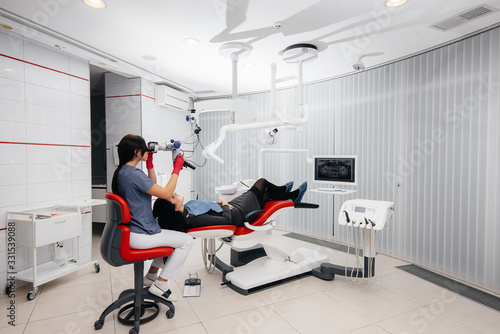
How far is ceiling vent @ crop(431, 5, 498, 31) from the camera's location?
2334mm

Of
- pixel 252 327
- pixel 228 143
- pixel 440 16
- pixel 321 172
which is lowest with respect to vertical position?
pixel 252 327

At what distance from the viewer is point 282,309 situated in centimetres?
235

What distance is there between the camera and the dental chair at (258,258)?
2580 millimetres

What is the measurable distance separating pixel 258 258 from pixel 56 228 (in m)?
2.03

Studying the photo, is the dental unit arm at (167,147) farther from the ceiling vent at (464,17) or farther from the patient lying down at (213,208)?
the ceiling vent at (464,17)

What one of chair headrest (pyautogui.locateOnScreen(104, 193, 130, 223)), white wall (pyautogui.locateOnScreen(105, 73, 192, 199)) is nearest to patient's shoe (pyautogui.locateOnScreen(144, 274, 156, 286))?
chair headrest (pyautogui.locateOnScreen(104, 193, 130, 223))

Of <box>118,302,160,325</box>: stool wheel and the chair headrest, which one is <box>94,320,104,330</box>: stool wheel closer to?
<box>118,302,160,325</box>: stool wheel

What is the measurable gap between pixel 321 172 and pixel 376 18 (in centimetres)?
180

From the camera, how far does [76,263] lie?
302 cm

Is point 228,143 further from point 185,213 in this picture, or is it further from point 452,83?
point 452,83

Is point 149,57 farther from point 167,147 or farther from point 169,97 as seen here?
point 167,147

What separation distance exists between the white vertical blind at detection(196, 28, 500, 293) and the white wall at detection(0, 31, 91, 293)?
275 cm

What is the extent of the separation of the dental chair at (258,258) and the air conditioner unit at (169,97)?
2485 mm

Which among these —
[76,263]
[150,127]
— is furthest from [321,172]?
[76,263]
